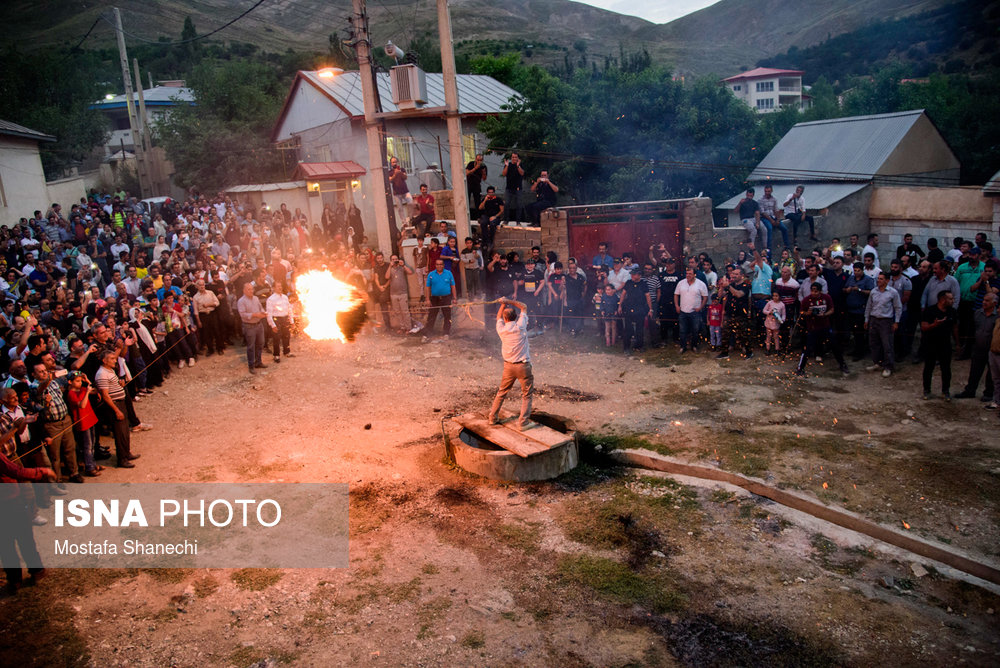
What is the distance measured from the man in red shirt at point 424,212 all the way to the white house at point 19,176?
1181 cm

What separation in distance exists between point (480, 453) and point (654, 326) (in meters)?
6.81

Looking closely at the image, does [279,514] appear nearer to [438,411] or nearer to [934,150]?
[438,411]

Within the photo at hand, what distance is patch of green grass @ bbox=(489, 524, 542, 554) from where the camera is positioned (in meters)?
7.88

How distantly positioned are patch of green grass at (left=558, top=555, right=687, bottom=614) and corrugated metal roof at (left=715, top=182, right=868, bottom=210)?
15.0 metres

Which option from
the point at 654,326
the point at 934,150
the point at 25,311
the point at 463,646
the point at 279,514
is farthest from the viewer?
the point at 934,150

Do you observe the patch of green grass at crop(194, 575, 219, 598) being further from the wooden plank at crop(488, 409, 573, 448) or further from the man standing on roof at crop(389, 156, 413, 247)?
the man standing on roof at crop(389, 156, 413, 247)

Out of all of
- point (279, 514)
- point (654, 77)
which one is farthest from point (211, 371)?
point (654, 77)

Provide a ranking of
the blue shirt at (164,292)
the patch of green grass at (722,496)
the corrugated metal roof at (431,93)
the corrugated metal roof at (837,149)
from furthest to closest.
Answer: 1. the corrugated metal roof at (431,93)
2. the corrugated metal roof at (837,149)
3. the blue shirt at (164,292)
4. the patch of green grass at (722,496)

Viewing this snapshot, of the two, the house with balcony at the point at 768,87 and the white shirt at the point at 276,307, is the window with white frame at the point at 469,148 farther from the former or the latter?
the house with balcony at the point at 768,87

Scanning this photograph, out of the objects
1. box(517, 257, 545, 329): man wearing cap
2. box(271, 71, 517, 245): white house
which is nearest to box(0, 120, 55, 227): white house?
box(271, 71, 517, 245): white house

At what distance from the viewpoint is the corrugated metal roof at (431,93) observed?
2722cm

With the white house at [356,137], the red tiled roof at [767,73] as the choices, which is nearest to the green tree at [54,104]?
the white house at [356,137]

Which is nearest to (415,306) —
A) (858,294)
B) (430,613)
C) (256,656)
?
(858,294)

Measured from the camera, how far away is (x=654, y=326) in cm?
1515
